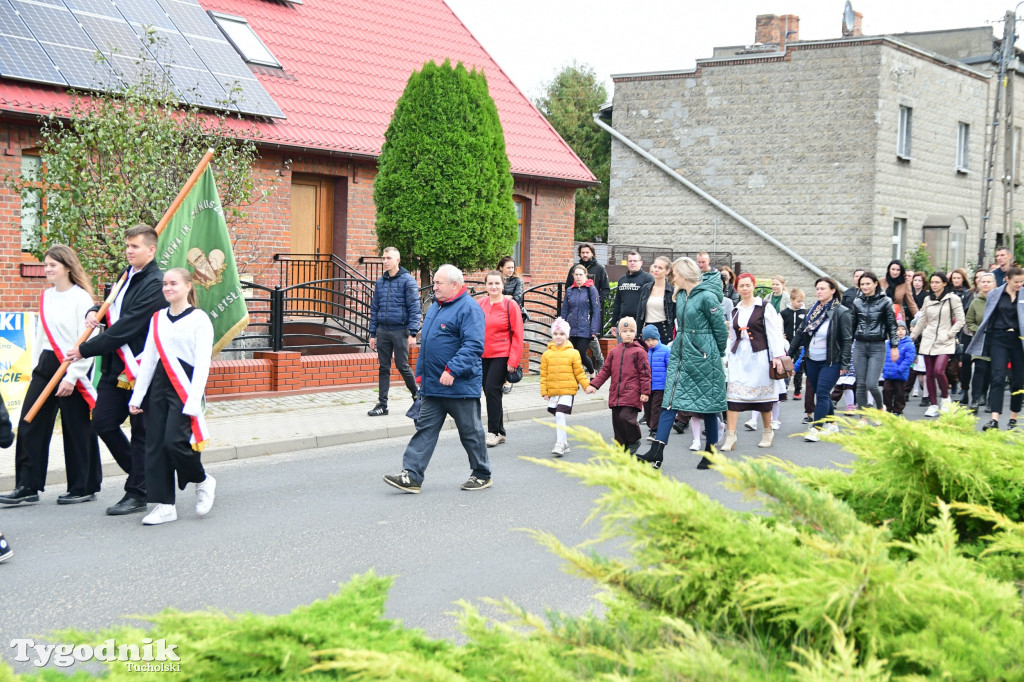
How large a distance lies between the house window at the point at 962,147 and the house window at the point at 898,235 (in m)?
3.45

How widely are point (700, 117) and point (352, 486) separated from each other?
2382 cm

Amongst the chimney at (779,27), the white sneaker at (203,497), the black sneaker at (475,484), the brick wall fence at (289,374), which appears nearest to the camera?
the white sneaker at (203,497)

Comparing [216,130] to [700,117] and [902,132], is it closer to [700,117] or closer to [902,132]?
[700,117]

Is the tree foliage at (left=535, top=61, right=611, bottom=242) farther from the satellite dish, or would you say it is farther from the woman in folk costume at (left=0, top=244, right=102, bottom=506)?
the woman in folk costume at (left=0, top=244, right=102, bottom=506)

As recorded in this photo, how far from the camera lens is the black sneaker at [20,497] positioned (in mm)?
7602

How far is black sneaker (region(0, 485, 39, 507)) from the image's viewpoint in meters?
7.60

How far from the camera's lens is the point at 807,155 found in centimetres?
2878

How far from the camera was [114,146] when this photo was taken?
12.2 m

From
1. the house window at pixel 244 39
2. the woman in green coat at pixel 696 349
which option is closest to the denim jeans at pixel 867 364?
the woman in green coat at pixel 696 349

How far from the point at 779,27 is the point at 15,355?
1099 inches

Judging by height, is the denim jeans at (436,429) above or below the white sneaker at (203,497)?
above

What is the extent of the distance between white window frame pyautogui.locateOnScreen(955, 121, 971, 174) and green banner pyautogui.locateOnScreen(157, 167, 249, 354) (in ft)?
91.8

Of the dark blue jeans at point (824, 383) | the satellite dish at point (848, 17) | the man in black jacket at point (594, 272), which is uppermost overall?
the satellite dish at point (848, 17)

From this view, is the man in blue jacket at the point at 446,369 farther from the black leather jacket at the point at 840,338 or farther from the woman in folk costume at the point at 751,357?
the black leather jacket at the point at 840,338
